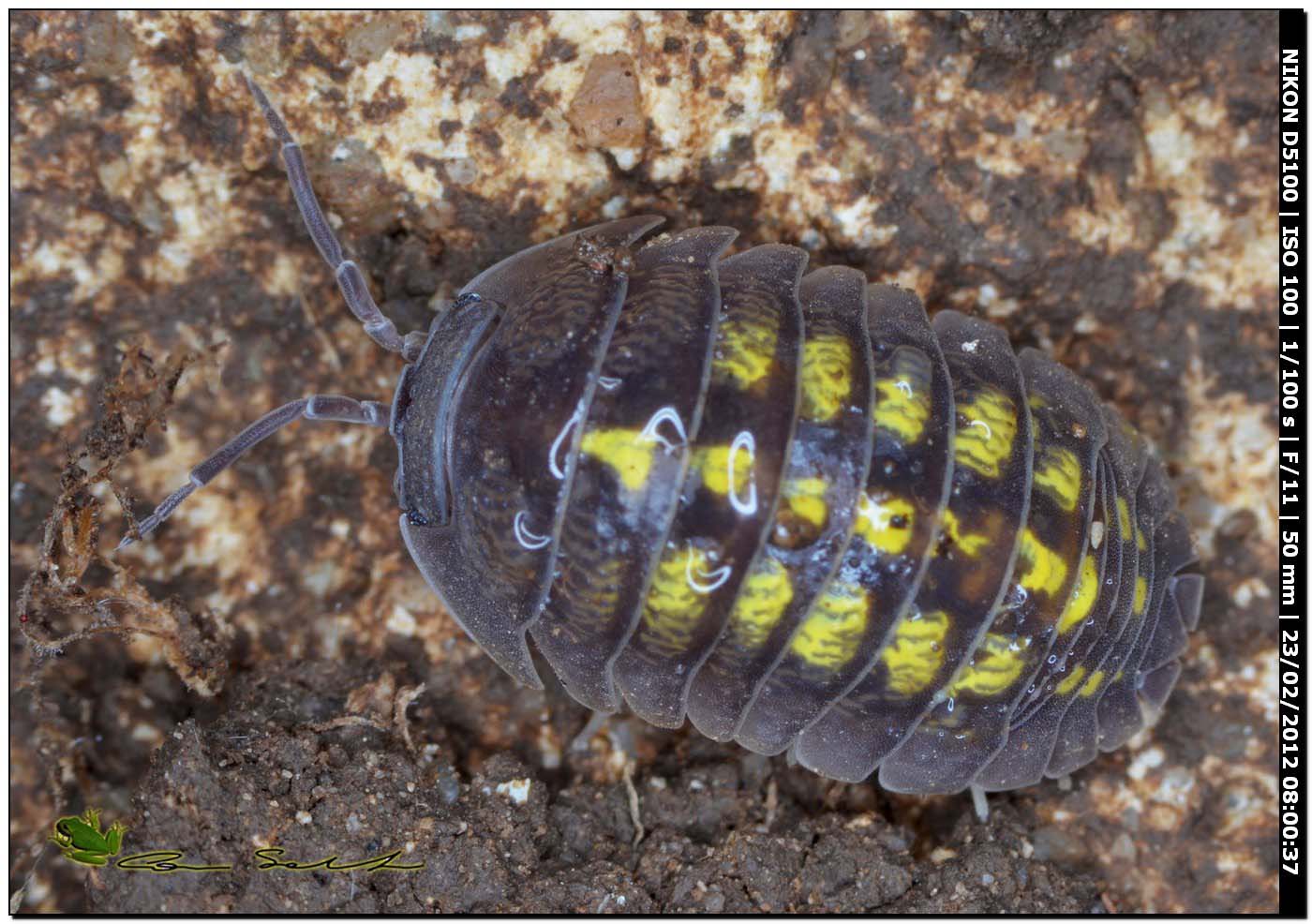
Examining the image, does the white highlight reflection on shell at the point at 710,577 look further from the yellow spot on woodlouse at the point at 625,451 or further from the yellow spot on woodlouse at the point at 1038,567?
the yellow spot on woodlouse at the point at 1038,567

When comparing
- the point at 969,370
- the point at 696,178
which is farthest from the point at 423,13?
the point at 969,370

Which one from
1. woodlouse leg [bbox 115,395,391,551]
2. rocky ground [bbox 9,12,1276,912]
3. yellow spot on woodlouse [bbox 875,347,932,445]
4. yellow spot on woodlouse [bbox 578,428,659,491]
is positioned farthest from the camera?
rocky ground [bbox 9,12,1276,912]

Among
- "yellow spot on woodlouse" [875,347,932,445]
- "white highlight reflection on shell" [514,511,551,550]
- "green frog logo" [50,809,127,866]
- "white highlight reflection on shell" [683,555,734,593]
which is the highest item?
"yellow spot on woodlouse" [875,347,932,445]

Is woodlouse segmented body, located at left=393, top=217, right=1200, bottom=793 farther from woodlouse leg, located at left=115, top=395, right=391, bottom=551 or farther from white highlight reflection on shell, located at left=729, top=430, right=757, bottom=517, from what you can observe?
woodlouse leg, located at left=115, top=395, right=391, bottom=551

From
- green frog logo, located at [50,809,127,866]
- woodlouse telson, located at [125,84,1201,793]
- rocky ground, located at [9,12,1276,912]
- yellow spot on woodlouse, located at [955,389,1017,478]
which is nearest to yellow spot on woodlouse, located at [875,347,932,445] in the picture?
woodlouse telson, located at [125,84,1201,793]

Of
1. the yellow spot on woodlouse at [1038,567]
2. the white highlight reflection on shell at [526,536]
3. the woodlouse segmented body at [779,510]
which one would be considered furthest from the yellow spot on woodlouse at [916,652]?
the white highlight reflection on shell at [526,536]

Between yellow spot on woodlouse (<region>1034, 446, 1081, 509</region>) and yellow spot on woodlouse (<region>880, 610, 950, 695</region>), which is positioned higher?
yellow spot on woodlouse (<region>1034, 446, 1081, 509</region>)

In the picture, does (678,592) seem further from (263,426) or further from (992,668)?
(263,426)
